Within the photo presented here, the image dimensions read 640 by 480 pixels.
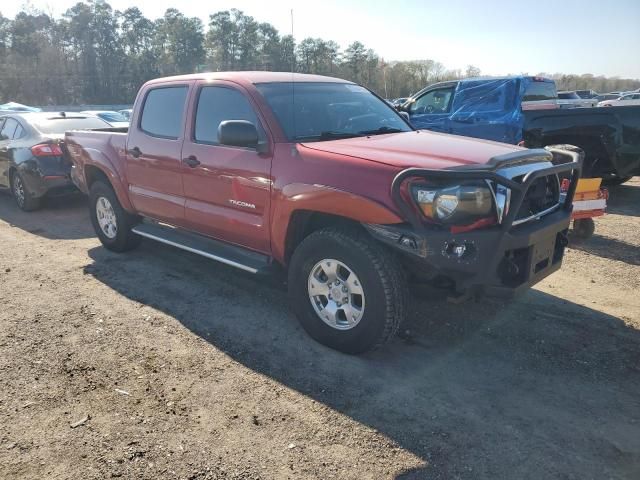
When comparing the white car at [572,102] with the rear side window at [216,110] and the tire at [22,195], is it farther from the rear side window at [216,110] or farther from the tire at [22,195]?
the tire at [22,195]

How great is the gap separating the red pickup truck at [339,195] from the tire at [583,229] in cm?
182

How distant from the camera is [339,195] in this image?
11.1 feet

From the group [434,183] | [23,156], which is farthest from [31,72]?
[434,183]

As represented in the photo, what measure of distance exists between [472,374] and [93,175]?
5.06m

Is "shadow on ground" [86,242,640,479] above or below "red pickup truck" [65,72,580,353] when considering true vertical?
below

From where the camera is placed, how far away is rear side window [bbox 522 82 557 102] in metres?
10.5

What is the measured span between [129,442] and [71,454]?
291mm

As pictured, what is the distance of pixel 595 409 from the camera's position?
119 inches

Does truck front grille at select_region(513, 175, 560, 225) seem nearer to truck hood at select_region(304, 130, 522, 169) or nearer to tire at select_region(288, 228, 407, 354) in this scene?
truck hood at select_region(304, 130, 522, 169)

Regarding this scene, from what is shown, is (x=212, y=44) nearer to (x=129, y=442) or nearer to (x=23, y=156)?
(x=23, y=156)

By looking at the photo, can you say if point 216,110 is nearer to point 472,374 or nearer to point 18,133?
point 472,374

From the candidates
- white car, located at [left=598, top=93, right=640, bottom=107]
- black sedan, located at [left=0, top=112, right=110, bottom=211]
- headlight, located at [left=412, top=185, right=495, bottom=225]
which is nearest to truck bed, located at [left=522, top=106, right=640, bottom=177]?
white car, located at [left=598, top=93, right=640, bottom=107]

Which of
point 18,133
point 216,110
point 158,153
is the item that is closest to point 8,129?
point 18,133

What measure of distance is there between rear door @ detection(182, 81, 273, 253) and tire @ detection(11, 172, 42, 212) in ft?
16.4
